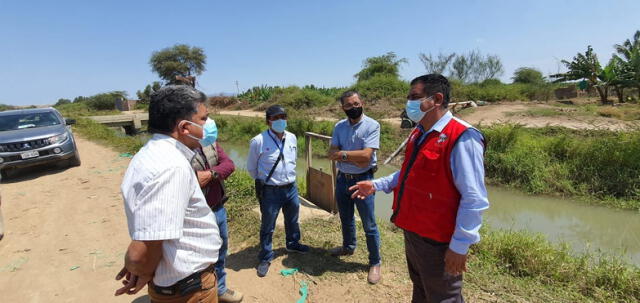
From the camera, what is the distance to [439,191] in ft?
5.91

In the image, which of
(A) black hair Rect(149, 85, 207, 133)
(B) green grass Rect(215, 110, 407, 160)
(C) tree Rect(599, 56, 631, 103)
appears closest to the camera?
(A) black hair Rect(149, 85, 207, 133)

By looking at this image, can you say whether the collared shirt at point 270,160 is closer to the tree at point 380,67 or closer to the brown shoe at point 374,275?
the brown shoe at point 374,275

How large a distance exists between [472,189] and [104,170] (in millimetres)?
8788

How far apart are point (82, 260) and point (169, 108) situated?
3.45m

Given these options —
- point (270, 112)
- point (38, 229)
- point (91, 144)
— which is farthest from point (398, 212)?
point (91, 144)

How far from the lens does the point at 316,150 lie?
45.1 feet

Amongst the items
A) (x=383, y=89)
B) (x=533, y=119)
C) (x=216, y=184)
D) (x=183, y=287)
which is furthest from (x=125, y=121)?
(x=183, y=287)

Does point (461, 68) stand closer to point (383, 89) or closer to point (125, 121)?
point (383, 89)

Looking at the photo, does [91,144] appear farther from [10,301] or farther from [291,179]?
[291,179]

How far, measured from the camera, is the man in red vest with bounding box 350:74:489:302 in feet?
5.54

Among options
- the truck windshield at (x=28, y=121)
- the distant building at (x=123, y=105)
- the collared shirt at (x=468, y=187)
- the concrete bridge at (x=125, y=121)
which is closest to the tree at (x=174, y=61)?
the distant building at (x=123, y=105)

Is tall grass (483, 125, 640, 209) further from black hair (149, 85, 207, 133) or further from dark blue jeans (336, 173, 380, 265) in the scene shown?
black hair (149, 85, 207, 133)

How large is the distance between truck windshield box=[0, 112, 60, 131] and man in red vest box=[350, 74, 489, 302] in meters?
9.48

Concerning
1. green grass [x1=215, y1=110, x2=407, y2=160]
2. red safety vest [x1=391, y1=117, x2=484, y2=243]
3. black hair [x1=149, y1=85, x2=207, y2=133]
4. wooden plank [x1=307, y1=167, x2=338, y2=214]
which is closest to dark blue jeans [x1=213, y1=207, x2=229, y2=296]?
black hair [x1=149, y1=85, x2=207, y2=133]
